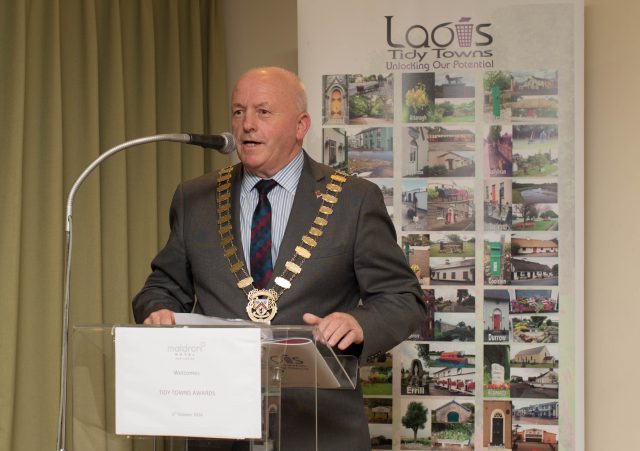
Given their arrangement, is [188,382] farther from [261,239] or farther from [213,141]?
[261,239]

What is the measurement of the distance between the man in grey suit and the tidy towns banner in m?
0.96

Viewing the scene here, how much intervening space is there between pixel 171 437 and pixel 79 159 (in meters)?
2.27

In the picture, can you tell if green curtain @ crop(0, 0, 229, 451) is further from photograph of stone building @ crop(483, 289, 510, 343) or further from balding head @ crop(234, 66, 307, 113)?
photograph of stone building @ crop(483, 289, 510, 343)

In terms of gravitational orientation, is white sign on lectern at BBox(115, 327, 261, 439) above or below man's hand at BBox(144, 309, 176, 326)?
below

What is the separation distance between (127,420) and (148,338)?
154 mm

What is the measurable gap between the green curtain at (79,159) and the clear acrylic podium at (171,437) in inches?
67.6

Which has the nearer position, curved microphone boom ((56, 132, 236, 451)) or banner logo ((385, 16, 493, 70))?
curved microphone boom ((56, 132, 236, 451))

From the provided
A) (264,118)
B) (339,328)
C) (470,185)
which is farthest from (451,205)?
(339,328)

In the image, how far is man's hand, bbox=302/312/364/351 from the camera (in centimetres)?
194

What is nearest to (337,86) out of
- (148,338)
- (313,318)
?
(313,318)

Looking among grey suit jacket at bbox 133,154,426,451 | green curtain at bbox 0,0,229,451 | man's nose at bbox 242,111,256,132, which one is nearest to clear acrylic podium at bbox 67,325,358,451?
grey suit jacket at bbox 133,154,426,451

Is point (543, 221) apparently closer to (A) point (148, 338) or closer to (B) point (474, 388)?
(B) point (474, 388)

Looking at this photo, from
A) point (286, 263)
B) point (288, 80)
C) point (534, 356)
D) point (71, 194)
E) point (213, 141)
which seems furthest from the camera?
point (534, 356)

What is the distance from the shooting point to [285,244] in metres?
2.43
